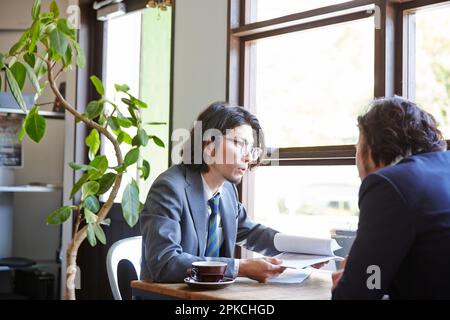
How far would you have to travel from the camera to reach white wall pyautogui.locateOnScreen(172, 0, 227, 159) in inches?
130

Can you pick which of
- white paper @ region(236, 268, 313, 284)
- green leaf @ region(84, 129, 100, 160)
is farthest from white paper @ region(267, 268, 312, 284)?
green leaf @ region(84, 129, 100, 160)

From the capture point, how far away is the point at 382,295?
1.53 m

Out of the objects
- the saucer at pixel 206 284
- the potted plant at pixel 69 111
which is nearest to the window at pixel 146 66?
the potted plant at pixel 69 111

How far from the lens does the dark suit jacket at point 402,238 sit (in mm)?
1476

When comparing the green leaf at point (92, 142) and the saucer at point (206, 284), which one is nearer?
the saucer at point (206, 284)

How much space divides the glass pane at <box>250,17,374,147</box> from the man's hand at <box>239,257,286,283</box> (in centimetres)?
92

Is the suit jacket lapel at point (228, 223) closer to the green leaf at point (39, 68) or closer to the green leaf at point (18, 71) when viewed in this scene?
the green leaf at point (18, 71)

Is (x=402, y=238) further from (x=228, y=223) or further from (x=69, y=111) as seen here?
(x=69, y=111)

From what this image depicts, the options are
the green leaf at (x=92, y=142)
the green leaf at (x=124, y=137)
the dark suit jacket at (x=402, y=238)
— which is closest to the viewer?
the dark suit jacket at (x=402, y=238)

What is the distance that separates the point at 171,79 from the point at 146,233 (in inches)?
61.6

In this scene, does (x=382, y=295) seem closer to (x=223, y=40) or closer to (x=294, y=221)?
(x=294, y=221)

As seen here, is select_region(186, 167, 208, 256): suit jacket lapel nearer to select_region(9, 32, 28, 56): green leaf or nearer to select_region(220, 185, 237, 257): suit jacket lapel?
select_region(220, 185, 237, 257): suit jacket lapel

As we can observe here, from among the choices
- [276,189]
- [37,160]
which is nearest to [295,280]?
[276,189]

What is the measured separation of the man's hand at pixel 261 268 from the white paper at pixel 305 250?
0.03m
